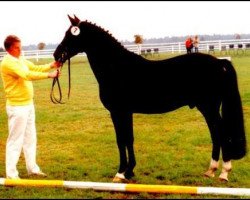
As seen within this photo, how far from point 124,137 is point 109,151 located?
209 centimetres

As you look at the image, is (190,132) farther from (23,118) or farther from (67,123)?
(23,118)

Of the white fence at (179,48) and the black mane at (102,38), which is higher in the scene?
the black mane at (102,38)

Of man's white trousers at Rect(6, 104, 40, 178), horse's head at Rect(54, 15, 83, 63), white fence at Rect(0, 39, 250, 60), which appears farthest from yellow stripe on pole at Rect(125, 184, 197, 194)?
white fence at Rect(0, 39, 250, 60)

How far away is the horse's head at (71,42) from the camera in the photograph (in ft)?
20.6

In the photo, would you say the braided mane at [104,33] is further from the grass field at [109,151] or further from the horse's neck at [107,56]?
the grass field at [109,151]

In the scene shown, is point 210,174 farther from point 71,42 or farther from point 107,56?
point 71,42

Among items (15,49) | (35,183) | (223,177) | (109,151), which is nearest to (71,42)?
(15,49)

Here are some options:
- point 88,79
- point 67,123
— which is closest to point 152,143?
point 67,123

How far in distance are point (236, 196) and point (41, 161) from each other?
4007 millimetres

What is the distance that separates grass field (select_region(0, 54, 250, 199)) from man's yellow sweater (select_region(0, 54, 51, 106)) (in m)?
1.38

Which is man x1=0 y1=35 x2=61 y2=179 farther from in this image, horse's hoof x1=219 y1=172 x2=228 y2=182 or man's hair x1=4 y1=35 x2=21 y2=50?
horse's hoof x1=219 y1=172 x2=228 y2=182

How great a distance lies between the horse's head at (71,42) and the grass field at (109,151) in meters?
2.03

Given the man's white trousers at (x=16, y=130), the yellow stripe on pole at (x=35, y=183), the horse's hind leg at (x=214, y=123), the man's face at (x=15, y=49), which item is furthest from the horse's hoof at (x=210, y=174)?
the man's face at (x=15, y=49)

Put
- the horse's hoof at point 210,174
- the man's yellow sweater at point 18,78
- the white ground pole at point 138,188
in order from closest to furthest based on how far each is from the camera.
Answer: the white ground pole at point 138,188
the man's yellow sweater at point 18,78
the horse's hoof at point 210,174
